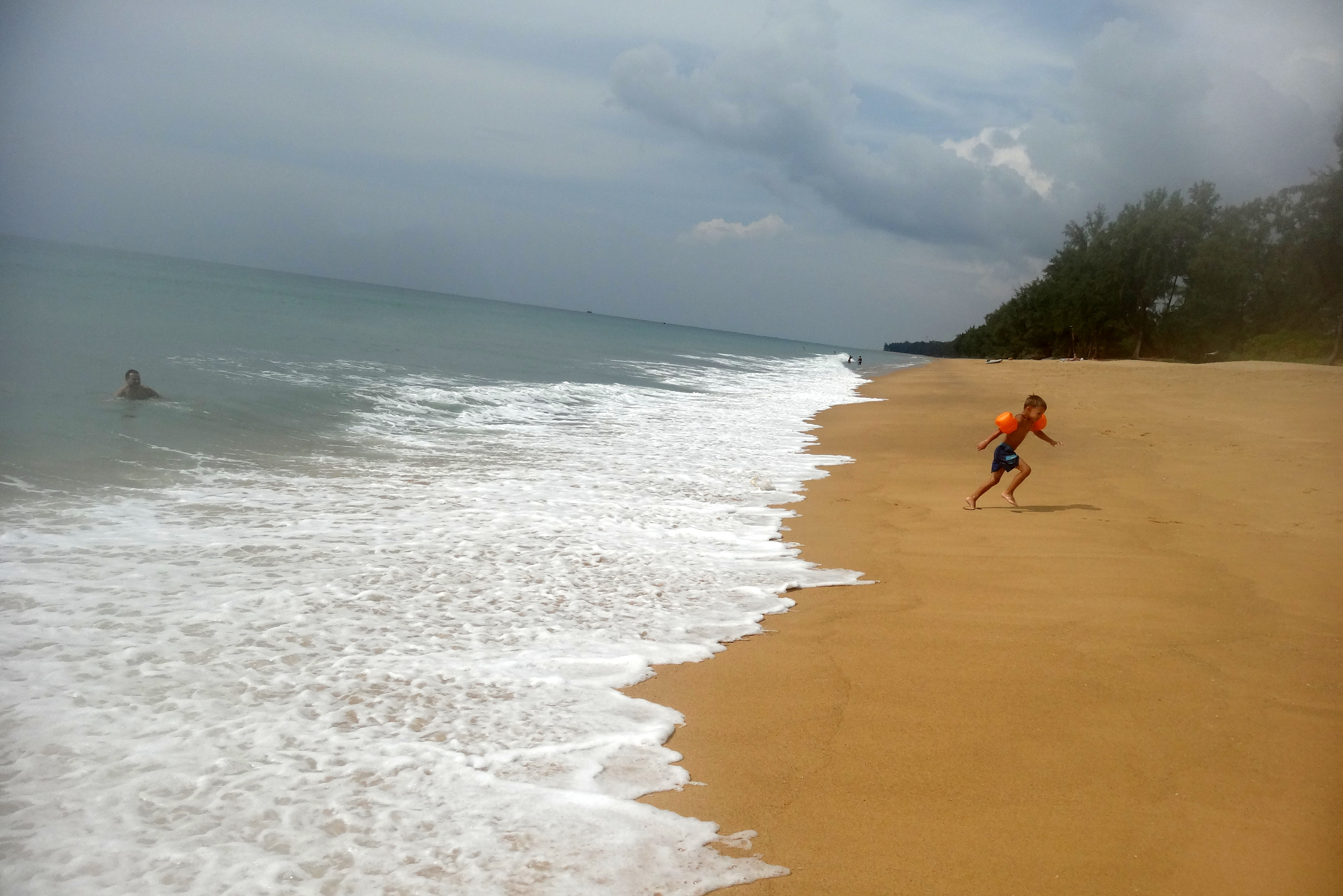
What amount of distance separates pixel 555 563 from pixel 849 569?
2.29 m

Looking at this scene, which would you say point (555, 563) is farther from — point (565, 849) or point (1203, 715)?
point (1203, 715)

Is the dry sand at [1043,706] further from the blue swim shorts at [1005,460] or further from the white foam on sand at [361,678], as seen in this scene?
the blue swim shorts at [1005,460]

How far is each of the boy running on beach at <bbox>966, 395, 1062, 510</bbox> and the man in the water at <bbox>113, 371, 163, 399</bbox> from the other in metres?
11.3

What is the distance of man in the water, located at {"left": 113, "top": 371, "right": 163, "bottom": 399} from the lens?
1166 cm

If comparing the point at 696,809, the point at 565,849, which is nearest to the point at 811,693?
the point at 696,809

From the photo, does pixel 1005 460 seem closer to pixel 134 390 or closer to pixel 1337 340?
pixel 134 390

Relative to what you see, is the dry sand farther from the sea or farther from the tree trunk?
the tree trunk

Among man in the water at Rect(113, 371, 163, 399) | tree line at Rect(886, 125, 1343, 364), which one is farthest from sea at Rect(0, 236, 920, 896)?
tree line at Rect(886, 125, 1343, 364)

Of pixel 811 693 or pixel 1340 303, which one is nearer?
pixel 811 693

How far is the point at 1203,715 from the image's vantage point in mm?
3840

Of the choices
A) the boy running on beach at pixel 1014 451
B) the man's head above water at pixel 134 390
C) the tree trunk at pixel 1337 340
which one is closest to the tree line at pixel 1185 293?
the tree trunk at pixel 1337 340

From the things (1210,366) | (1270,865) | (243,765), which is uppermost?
(1210,366)

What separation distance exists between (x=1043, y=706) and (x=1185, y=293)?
5351cm

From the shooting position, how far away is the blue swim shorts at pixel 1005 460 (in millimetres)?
8773
